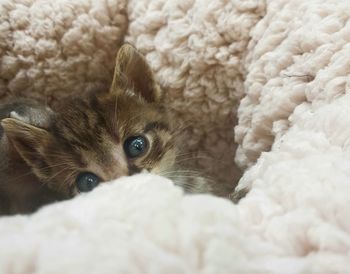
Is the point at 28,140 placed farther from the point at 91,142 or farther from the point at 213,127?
the point at 213,127

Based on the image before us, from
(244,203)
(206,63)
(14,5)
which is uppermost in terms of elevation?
(244,203)

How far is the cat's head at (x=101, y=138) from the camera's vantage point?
42.1 inches

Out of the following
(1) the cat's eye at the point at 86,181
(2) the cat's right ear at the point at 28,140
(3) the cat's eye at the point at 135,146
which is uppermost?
(2) the cat's right ear at the point at 28,140

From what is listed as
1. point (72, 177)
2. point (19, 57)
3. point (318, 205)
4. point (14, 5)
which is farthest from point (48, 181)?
point (318, 205)

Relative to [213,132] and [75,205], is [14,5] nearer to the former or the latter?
[213,132]

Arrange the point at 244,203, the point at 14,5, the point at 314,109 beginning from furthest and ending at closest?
the point at 14,5 → the point at 314,109 → the point at 244,203

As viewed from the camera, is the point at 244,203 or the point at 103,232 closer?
the point at 103,232

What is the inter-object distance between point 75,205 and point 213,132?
2.85 ft

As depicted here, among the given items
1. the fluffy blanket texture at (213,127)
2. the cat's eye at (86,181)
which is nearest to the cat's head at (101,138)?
the cat's eye at (86,181)

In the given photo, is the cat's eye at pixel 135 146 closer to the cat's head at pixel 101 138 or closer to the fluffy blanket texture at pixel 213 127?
the cat's head at pixel 101 138

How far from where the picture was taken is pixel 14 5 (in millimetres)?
1386

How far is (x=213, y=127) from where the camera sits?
4.56 ft

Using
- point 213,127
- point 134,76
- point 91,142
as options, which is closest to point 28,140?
point 91,142

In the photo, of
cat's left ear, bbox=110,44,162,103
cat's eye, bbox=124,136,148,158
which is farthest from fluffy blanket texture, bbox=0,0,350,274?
cat's eye, bbox=124,136,148,158
